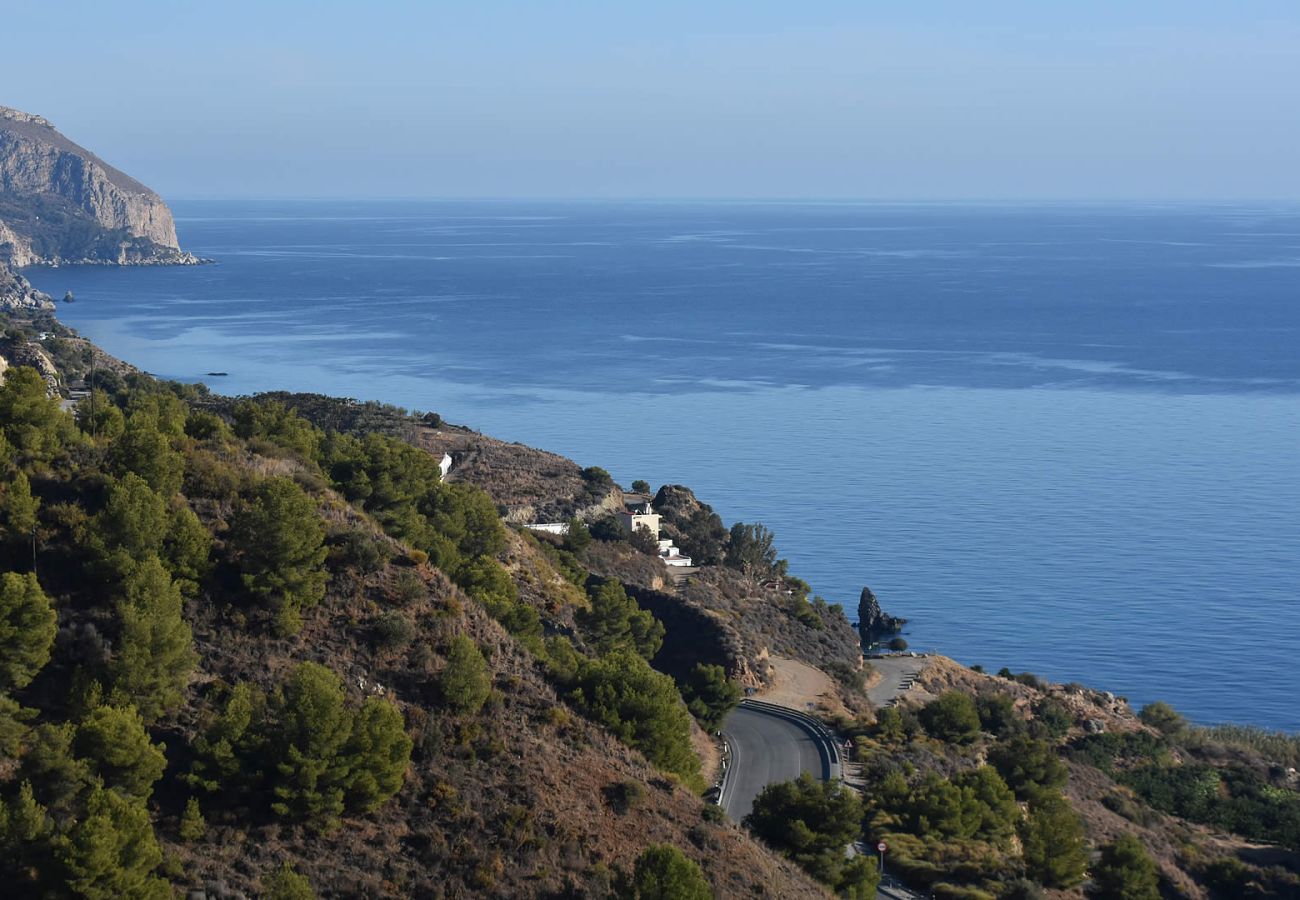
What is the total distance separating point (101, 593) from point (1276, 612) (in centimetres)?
4955

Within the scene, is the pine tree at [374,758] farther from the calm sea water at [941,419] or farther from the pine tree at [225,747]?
the calm sea water at [941,419]

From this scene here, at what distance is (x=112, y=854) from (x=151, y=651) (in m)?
5.58

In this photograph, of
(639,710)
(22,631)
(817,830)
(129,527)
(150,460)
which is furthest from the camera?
(150,460)

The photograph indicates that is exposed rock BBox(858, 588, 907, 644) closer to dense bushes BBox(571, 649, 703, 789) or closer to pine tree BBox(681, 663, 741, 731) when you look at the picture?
pine tree BBox(681, 663, 741, 731)

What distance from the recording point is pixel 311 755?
23.7 meters

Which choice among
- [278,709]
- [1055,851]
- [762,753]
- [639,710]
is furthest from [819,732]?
[278,709]

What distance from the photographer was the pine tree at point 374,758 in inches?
942

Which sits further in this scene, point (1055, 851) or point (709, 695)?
point (709, 695)

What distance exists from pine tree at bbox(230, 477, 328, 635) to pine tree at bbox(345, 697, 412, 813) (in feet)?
13.3

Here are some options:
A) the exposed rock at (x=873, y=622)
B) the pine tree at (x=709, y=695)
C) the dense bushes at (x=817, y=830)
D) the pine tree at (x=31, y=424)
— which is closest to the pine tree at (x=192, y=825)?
the dense bushes at (x=817, y=830)

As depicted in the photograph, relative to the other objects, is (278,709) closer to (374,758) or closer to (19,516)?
(374,758)

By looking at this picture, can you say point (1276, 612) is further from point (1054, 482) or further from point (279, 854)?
point (279, 854)

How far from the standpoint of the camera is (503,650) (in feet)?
97.6

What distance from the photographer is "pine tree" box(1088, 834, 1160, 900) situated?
31.3 metres
